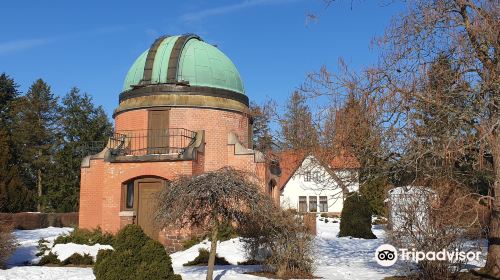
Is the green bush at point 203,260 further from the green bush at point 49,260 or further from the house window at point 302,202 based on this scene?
the house window at point 302,202

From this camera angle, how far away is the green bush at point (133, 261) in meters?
8.97

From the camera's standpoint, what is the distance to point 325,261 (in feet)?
47.1

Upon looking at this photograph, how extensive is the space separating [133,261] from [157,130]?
36.6 ft

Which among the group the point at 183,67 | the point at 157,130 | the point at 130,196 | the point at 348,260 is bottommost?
the point at 348,260

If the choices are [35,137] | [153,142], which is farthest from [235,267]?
[35,137]

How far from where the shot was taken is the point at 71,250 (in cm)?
1568

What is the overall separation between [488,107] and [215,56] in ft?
49.5

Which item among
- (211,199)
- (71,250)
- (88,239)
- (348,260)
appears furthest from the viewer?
(88,239)

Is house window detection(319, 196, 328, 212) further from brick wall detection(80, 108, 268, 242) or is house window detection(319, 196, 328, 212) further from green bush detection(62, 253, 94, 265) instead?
green bush detection(62, 253, 94, 265)

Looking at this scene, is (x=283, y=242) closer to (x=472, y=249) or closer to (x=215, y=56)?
(x=472, y=249)

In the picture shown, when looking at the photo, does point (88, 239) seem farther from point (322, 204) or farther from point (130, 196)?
point (322, 204)

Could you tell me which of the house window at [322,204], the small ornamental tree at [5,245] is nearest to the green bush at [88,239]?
the small ornamental tree at [5,245]

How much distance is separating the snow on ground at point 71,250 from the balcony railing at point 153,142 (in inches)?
168

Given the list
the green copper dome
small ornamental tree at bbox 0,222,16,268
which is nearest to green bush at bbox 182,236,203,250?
small ornamental tree at bbox 0,222,16,268
